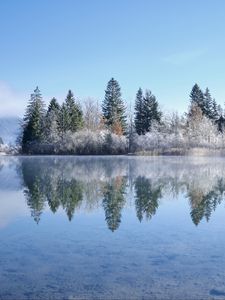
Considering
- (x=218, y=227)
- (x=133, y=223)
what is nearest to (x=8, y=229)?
(x=133, y=223)

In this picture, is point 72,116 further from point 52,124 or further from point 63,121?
point 52,124

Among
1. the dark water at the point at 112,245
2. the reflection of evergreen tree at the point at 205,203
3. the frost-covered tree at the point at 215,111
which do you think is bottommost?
the dark water at the point at 112,245

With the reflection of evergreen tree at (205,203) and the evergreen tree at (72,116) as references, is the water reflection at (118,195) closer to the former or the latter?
the reflection of evergreen tree at (205,203)

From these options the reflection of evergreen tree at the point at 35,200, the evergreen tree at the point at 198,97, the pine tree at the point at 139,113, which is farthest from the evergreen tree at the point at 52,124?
the reflection of evergreen tree at the point at 35,200

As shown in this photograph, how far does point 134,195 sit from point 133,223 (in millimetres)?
4455

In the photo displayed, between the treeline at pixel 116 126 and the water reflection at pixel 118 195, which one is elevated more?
the treeline at pixel 116 126

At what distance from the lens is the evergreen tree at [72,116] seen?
6538 centimetres

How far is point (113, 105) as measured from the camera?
2960 inches

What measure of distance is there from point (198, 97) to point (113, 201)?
66.8 m

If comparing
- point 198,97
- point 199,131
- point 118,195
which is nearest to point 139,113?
point 198,97

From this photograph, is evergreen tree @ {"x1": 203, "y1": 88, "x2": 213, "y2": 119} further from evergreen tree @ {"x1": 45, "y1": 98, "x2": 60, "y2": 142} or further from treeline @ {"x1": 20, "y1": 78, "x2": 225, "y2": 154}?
evergreen tree @ {"x1": 45, "y1": 98, "x2": 60, "y2": 142}

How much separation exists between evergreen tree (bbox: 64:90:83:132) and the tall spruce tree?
424cm

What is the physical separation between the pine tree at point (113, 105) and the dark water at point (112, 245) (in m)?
59.6

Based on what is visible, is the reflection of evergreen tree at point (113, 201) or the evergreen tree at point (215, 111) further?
the evergreen tree at point (215, 111)
